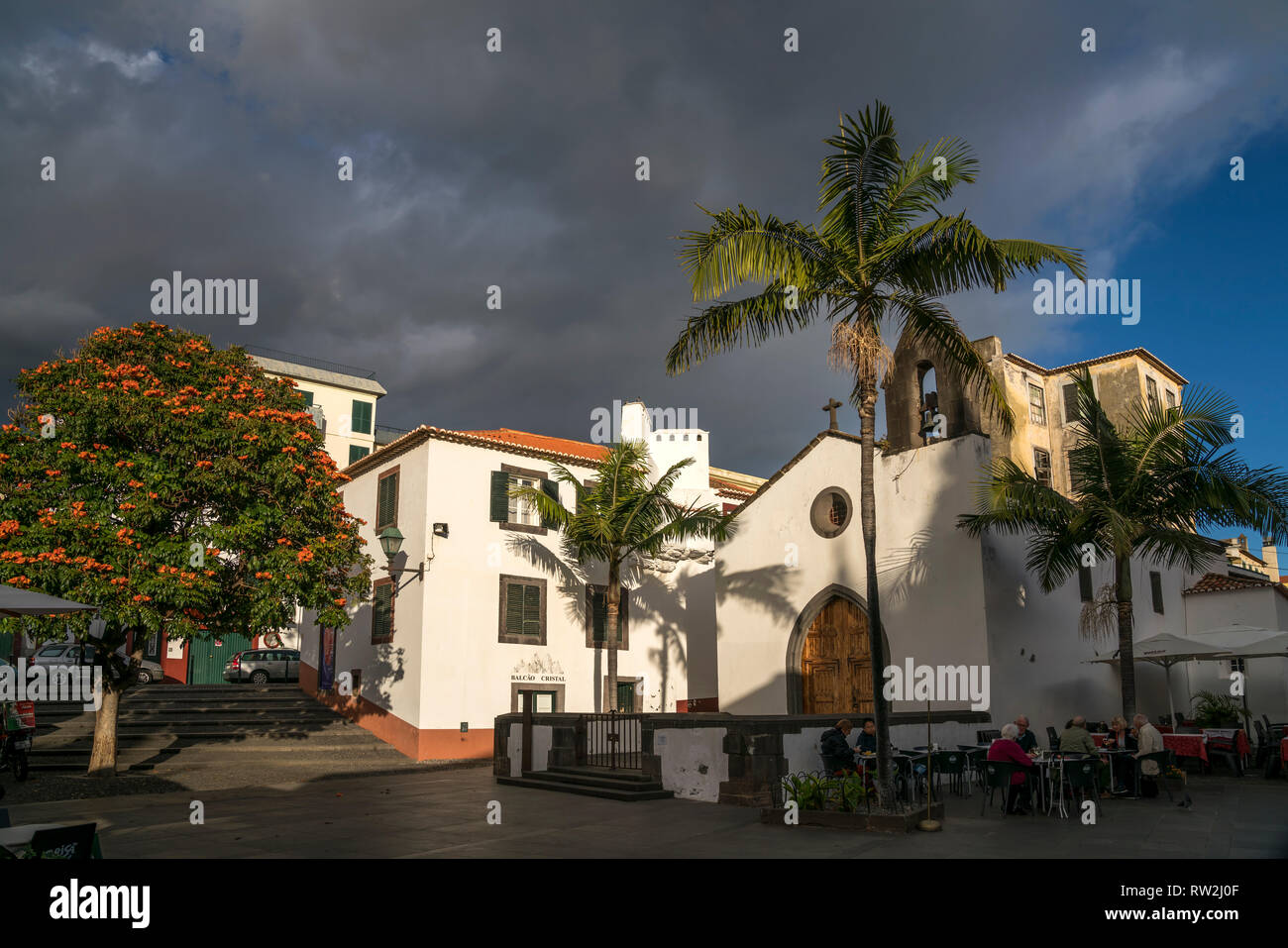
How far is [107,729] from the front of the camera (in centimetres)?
1756

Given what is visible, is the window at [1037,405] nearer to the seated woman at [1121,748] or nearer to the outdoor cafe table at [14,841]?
the seated woman at [1121,748]

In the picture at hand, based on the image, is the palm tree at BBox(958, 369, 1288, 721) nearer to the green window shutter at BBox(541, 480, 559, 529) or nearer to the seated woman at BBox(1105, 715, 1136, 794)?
the seated woman at BBox(1105, 715, 1136, 794)

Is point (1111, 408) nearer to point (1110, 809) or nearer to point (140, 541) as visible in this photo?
point (1110, 809)

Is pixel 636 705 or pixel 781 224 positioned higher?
pixel 781 224

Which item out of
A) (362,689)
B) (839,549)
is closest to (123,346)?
(362,689)

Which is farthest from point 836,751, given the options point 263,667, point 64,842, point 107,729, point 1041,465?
point 1041,465

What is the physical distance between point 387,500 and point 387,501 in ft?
0.10

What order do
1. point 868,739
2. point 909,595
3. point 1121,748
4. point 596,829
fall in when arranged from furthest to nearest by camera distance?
point 909,595
point 1121,748
point 868,739
point 596,829

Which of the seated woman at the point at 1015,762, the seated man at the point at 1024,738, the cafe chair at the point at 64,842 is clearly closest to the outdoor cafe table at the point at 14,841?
the cafe chair at the point at 64,842

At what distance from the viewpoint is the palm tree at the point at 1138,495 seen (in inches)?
641

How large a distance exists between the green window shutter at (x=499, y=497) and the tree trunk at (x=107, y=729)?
942cm

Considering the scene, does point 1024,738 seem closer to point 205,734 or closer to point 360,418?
point 205,734

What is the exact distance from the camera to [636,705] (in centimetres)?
2712
